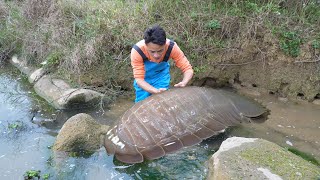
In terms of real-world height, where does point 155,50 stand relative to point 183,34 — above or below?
above

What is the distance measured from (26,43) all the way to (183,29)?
11.5ft

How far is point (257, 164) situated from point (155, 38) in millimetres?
1847

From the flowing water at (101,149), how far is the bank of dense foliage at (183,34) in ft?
2.57

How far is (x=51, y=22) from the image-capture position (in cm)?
820

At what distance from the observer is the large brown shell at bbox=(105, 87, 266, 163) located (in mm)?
4621

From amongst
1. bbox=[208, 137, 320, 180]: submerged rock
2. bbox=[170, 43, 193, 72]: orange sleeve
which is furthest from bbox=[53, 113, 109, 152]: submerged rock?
bbox=[208, 137, 320, 180]: submerged rock

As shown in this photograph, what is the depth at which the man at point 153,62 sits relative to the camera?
4.72 metres

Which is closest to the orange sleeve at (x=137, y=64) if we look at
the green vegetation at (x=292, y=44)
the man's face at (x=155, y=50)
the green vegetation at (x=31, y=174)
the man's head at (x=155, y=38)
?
the man's face at (x=155, y=50)

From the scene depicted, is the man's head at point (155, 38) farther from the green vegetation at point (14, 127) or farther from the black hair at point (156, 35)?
the green vegetation at point (14, 127)

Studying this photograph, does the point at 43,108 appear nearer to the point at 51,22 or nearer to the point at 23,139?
the point at 23,139

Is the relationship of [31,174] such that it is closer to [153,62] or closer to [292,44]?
[153,62]

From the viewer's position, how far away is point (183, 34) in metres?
6.99

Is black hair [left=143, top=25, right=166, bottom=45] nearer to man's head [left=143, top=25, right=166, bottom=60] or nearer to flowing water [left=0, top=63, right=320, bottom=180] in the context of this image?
man's head [left=143, top=25, right=166, bottom=60]

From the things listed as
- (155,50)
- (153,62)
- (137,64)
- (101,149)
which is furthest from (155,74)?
(101,149)
